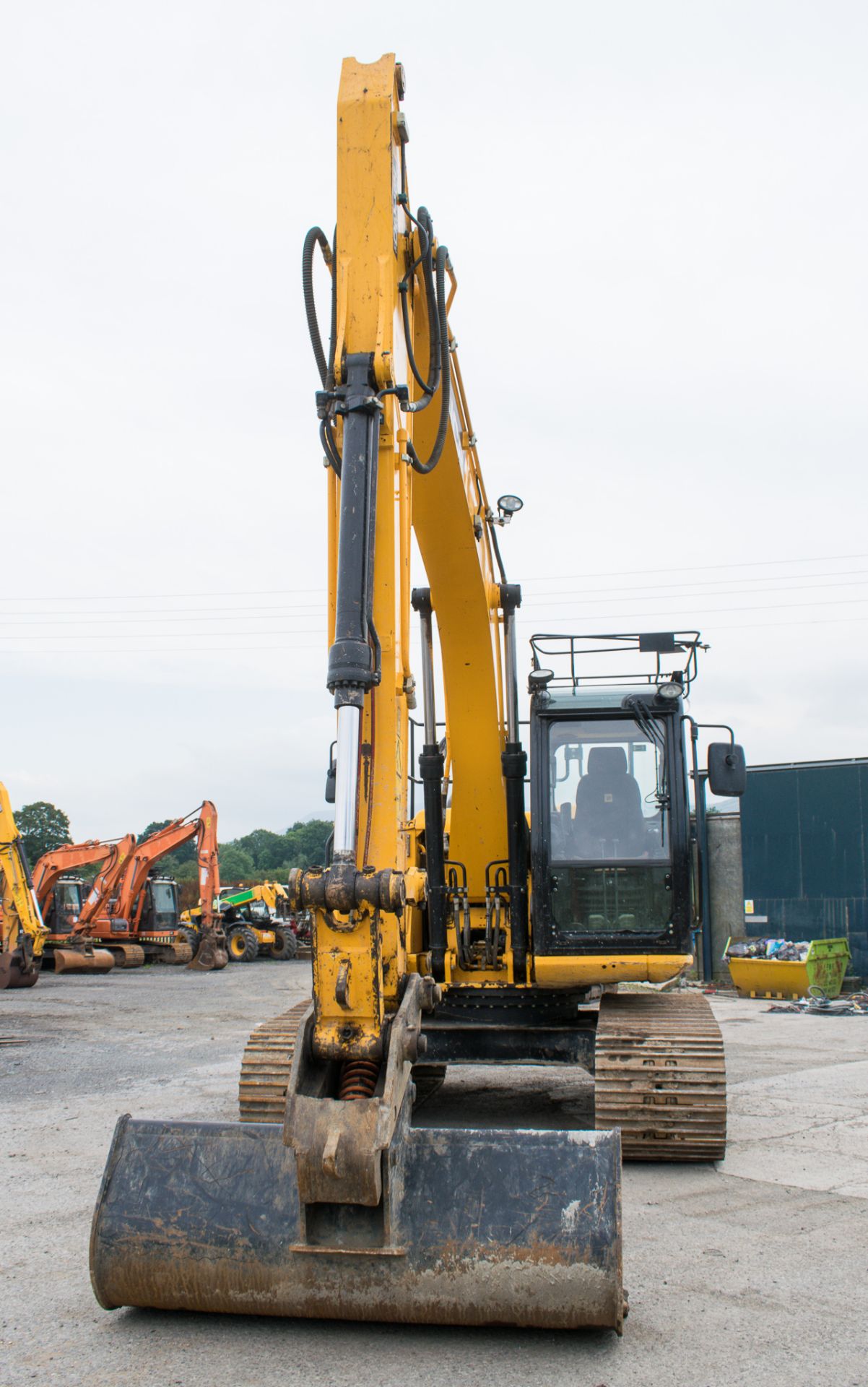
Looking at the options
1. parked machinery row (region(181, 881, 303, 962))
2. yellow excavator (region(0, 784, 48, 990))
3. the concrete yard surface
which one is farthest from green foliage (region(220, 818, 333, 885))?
the concrete yard surface

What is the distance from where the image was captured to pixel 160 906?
97.6 ft

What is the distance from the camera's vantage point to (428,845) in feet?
26.2

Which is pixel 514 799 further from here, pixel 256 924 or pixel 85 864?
pixel 256 924

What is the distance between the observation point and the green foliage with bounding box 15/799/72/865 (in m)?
64.3

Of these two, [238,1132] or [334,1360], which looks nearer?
[334,1360]

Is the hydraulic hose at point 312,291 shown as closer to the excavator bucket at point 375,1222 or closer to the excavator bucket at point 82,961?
the excavator bucket at point 375,1222

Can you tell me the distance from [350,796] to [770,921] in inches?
689

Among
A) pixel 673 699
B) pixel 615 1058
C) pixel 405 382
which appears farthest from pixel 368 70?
pixel 615 1058

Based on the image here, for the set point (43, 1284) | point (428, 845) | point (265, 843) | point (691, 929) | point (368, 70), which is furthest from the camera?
point (265, 843)

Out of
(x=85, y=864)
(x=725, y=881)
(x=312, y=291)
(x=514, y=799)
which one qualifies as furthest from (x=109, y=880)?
(x=312, y=291)

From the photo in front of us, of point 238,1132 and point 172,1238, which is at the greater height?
point 238,1132

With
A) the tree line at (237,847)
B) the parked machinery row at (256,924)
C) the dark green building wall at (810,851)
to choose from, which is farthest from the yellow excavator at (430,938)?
the tree line at (237,847)

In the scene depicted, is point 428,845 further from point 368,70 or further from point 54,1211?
point 368,70

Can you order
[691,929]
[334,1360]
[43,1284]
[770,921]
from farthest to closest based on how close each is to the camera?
[770,921], [691,929], [43,1284], [334,1360]
